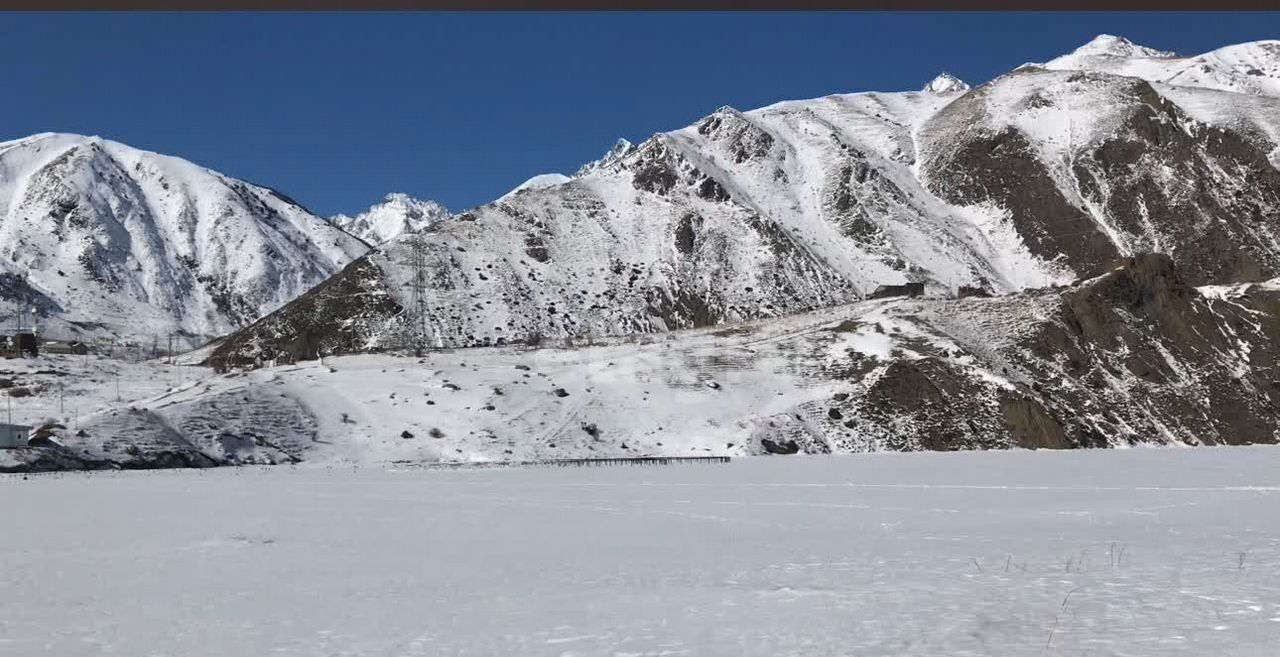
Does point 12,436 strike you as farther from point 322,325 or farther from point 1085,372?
point 1085,372

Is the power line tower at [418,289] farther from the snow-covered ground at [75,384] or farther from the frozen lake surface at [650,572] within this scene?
the frozen lake surface at [650,572]

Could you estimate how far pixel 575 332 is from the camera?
111 meters

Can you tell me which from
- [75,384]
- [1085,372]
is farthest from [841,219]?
[75,384]

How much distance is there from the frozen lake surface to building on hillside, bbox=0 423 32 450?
55.7 feet

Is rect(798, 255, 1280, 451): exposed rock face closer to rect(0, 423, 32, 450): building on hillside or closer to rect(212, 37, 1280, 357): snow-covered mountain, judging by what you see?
rect(212, 37, 1280, 357): snow-covered mountain

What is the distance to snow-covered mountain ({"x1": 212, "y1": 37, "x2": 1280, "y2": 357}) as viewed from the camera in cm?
11425

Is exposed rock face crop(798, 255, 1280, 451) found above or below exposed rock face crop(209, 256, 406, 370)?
below

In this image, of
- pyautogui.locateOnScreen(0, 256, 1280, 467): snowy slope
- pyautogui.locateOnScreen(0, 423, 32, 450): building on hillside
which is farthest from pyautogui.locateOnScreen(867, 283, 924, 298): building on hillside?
pyautogui.locateOnScreen(0, 423, 32, 450): building on hillside

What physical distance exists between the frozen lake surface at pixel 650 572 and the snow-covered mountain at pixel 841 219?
78.2 metres

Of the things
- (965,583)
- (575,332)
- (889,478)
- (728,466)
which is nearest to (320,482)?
(728,466)

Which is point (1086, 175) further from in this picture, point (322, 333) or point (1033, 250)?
point (322, 333)

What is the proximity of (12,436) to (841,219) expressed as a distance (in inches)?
4607

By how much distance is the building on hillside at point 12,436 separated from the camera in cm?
4725

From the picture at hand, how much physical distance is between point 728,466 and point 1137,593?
36.9 metres
